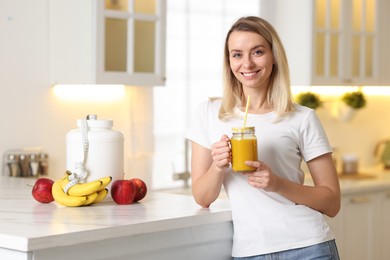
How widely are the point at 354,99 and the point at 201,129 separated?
3231mm

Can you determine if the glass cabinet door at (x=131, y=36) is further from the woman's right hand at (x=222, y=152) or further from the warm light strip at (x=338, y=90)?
the woman's right hand at (x=222, y=152)

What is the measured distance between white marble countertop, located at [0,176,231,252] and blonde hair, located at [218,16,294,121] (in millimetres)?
342

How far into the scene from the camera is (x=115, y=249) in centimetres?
233

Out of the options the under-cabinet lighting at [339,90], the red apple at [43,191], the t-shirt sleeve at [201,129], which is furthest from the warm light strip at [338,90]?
the red apple at [43,191]

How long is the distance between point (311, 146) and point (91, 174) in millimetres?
769

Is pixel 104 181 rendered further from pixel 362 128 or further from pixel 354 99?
pixel 362 128

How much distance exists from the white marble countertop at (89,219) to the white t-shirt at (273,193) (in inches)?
4.1

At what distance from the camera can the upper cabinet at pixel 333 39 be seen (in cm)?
505

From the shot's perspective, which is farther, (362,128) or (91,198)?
(362,128)

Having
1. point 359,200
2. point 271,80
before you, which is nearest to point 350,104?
point 359,200

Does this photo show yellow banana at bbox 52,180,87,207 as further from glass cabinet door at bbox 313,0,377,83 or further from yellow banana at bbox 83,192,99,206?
glass cabinet door at bbox 313,0,377,83

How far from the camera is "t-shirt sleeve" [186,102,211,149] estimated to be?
8.62ft

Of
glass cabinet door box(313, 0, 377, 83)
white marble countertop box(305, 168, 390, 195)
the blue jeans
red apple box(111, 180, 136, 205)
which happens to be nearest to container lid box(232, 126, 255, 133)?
the blue jeans

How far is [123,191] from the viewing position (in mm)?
2748
